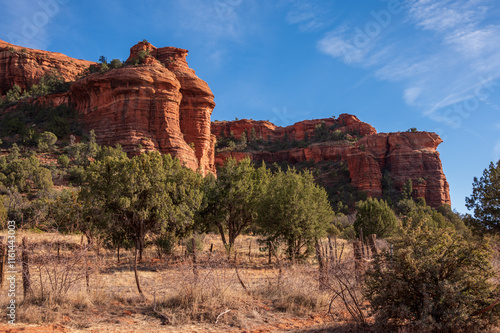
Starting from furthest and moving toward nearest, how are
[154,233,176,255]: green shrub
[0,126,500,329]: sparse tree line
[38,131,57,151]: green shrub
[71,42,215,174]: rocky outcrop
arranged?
[71,42,215,174]: rocky outcrop, [38,131,57,151]: green shrub, [154,233,176,255]: green shrub, [0,126,500,329]: sparse tree line

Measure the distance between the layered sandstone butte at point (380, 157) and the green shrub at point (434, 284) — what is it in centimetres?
6961

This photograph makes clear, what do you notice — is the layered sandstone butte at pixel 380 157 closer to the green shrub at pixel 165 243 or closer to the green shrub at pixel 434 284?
the green shrub at pixel 165 243

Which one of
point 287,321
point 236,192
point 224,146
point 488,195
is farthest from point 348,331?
point 224,146

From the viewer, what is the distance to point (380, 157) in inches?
3285

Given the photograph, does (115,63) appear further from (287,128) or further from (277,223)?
(287,128)

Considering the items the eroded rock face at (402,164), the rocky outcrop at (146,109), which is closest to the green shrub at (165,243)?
the rocky outcrop at (146,109)

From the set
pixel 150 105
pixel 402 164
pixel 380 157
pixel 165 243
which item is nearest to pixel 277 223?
pixel 165 243

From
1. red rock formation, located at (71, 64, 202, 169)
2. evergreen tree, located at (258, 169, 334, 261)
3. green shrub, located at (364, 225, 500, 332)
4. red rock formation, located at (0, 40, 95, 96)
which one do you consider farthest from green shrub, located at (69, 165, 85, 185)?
green shrub, located at (364, 225, 500, 332)

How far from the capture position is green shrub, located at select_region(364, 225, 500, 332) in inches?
232

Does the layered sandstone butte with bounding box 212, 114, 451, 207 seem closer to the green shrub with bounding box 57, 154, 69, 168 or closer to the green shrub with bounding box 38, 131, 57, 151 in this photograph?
the green shrub with bounding box 38, 131, 57, 151

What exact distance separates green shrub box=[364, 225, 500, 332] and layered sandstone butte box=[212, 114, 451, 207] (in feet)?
228

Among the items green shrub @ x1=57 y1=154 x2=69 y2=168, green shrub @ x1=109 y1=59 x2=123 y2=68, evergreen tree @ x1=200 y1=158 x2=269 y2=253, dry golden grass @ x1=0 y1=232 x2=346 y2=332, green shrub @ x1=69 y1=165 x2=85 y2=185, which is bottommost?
dry golden grass @ x1=0 y1=232 x2=346 y2=332

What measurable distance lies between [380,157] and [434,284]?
273 feet

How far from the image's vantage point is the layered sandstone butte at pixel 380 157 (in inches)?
2926
